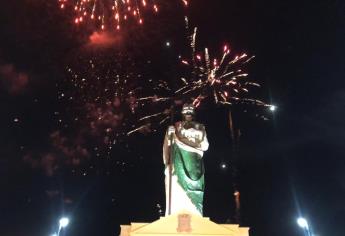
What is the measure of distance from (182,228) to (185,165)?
4.65 meters

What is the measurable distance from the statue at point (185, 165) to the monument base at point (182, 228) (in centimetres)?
157

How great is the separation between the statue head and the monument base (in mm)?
6986

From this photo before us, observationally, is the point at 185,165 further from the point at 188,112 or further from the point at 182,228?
the point at 182,228

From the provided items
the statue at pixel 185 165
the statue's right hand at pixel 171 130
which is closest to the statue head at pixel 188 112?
the statue at pixel 185 165

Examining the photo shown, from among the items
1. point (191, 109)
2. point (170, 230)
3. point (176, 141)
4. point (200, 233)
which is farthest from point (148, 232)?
point (191, 109)

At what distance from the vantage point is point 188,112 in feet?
93.7

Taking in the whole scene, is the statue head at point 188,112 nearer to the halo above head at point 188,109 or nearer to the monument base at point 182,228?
the halo above head at point 188,109

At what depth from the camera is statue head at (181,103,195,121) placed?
93.5 feet

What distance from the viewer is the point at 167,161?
27.9 meters

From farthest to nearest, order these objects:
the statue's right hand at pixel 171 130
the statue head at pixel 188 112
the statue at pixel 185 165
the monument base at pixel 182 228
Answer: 1. the statue head at pixel 188 112
2. the statue's right hand at pixel 171 130
3. the statue at pixel 185 165
4. the monument base at pixel 182 228

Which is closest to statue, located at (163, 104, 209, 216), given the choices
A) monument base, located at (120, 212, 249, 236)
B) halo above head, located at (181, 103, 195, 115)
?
halo above head, located at (181, 103, 195, 115)

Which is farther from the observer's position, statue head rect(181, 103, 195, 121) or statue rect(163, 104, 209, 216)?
statue head rect(181, 103, 195, 121)

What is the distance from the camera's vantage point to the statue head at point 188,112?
28.5 m

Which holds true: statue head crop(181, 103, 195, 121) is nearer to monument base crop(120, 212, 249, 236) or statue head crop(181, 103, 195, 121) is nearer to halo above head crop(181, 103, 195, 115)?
halo above head crop(181, 103, 195, 115)
